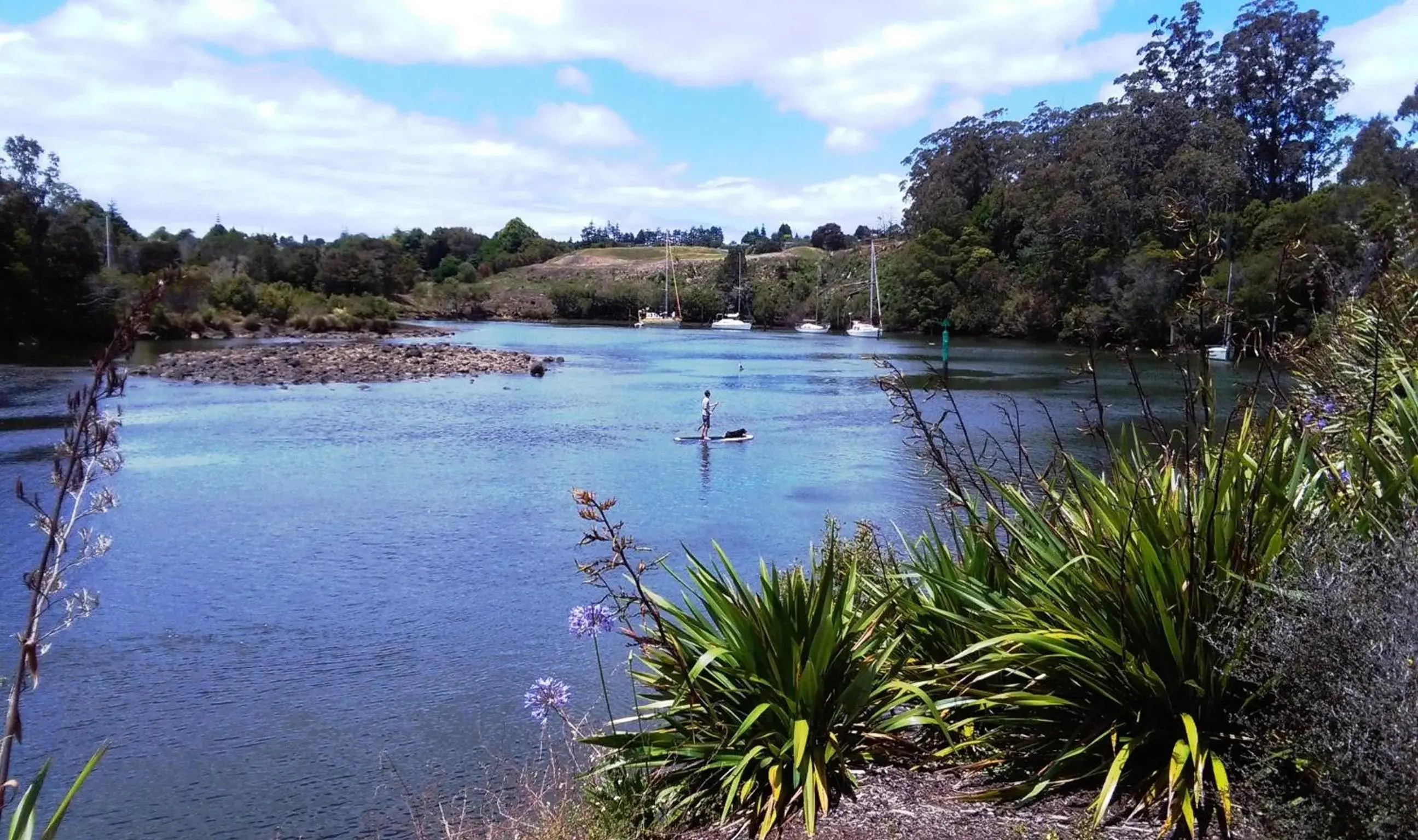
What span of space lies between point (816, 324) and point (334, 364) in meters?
63.1

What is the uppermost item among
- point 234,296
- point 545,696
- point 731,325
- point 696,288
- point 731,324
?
point 696,288

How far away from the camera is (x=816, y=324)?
109 m

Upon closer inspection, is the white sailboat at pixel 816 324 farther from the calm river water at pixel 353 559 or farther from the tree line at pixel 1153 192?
the calm river water at pixel 353 559

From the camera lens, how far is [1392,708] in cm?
346

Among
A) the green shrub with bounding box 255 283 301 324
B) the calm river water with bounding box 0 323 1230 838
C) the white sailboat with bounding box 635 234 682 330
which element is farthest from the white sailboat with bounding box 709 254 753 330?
the calm river water with bounding box 0 323 1230 838

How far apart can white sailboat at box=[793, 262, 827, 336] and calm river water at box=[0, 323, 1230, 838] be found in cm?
6498

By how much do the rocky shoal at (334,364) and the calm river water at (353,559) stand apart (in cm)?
723

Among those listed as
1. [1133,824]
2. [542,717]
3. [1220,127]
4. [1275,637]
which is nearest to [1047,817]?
[1133,824]

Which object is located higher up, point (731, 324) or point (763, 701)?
point (731, 324)

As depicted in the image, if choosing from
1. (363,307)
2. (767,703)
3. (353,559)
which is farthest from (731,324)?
(767,703)

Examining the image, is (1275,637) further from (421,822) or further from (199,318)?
(199,318)

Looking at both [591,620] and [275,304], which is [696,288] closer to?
[275,304]

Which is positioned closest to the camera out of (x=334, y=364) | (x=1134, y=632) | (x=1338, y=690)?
(x=1338, y=690)

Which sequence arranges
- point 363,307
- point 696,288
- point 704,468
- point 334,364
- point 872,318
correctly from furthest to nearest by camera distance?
point 696,288 < point 872,318 < point 363,307 < point 334,364 < point 704,468
